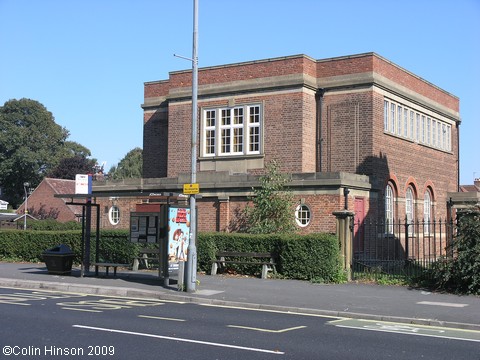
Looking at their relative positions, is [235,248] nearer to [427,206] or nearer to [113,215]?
[113,215]

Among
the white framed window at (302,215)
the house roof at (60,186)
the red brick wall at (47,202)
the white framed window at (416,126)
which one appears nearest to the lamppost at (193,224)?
the white framed window at (302,215)

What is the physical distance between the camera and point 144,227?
19953 mm

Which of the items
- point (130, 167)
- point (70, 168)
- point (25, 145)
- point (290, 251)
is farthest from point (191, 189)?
point (130, 167)

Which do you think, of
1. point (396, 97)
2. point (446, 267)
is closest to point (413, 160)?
point (396, 97)

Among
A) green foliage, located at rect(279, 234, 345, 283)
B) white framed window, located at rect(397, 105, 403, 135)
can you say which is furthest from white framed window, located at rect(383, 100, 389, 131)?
green foliage, located at rect(279, 234, 345, 283)

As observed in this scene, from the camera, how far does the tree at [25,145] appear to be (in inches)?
3287

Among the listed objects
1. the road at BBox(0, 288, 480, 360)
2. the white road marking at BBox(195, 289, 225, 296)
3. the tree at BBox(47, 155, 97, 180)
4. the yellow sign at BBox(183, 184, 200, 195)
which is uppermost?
the tree at BBox(47, 155, 97, 180)

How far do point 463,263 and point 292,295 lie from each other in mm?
4713

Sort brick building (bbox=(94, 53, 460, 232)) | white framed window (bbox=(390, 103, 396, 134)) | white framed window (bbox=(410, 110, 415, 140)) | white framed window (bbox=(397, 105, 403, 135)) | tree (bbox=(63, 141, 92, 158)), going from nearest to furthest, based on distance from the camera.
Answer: brick building (bbox=(94, 53, 460, 232)) → white framed window (bbox=(390, 103, 396, 134)) → white framed window (bbox=(397, 105, 403, 135)) → white framed window (bbox=(410, 110, 415, 140)) → tree (bbox=(63, 141, 92, 158))

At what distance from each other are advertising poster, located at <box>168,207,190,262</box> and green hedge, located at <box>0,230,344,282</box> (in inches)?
137

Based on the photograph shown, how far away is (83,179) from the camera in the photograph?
40.2 metres

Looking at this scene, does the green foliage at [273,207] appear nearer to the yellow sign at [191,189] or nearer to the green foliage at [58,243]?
the green foliage at [58,243]

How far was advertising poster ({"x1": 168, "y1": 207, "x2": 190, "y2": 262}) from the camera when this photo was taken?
1788 cm

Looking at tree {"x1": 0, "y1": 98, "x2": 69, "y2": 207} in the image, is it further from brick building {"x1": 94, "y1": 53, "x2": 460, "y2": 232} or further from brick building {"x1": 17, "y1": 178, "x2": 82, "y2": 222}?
brick building {"x1": 94, "y1": 53, "x2": 460, "y2": 232}
